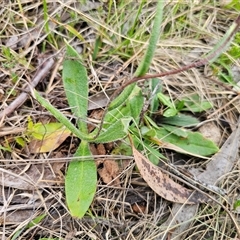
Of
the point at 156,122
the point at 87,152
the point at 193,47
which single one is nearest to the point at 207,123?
the point at 156,122

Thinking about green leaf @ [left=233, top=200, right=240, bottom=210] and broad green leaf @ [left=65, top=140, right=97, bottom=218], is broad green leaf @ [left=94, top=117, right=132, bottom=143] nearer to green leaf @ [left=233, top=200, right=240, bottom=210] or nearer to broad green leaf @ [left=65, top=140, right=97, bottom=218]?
broad green leaf @ [left=65, top=140, right=97, bottom=218]

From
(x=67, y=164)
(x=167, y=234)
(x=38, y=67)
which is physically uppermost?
(x=38, y=67)

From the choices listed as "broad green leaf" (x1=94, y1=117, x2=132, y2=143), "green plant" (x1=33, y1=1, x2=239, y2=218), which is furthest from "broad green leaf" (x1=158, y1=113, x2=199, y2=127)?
"broad green leaf" (x1=94, y1=117, x2=132, y2=143)

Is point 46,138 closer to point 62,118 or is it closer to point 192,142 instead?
point 62,118

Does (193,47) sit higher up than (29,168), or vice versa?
(193,47)

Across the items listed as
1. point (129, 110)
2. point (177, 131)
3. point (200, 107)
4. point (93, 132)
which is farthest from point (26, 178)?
point (200, 107)

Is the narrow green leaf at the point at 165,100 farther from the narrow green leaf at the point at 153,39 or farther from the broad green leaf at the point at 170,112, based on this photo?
the narrow green leaf at the point at 153,39

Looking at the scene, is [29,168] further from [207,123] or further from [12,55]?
[207,123]
